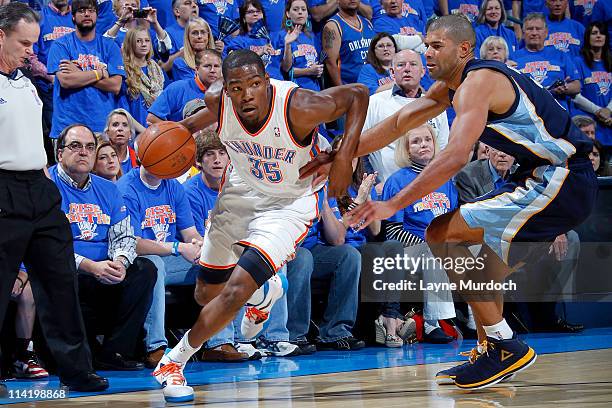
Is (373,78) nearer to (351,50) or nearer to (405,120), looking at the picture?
(351,50)

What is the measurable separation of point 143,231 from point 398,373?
218 cm

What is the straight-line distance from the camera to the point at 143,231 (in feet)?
22.5

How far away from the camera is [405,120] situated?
5.39 meters

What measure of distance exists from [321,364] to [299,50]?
413 cm

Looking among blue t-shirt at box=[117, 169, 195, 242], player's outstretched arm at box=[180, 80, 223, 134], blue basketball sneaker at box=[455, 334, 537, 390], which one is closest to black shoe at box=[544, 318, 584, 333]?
blue basketball sneaker at box=[455, 334, 537, 390]

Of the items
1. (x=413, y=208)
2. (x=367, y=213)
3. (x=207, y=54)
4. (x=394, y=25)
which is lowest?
(x=413, y=208)

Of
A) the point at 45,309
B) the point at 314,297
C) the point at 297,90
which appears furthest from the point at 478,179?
the point at 45,309

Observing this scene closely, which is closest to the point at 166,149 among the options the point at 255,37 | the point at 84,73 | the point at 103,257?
the point at 103,257

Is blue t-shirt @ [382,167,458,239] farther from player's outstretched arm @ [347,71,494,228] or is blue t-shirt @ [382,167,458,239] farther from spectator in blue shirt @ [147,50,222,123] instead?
player's outstretched arm @ [347,71,494,228]

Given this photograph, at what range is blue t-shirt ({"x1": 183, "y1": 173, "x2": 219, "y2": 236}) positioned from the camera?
7234 mm

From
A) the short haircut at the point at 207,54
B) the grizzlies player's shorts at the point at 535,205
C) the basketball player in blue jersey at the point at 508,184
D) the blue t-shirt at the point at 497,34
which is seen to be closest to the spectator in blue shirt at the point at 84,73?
the short haircut at the point at 207,54

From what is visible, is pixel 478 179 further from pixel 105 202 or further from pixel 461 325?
pixel 105 202

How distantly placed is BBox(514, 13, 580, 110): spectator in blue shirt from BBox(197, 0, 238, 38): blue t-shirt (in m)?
3.50

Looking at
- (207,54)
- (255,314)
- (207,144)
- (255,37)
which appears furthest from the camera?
(255,37)
